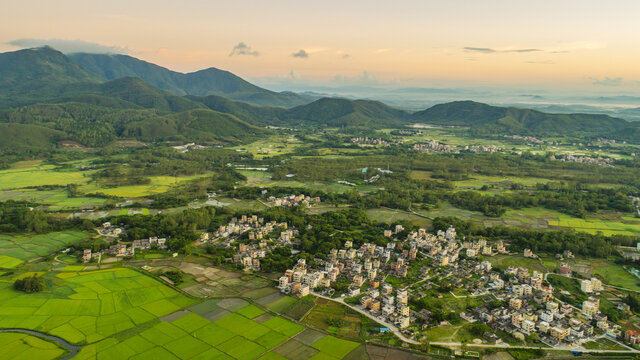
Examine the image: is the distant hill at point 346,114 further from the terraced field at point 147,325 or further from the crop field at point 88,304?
the terraced field at point 147,325

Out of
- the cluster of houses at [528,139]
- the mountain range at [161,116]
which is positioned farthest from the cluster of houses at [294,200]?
the cluster of houses at [528,139]

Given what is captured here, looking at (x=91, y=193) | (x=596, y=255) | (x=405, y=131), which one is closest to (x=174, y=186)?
(x=91, y=193)

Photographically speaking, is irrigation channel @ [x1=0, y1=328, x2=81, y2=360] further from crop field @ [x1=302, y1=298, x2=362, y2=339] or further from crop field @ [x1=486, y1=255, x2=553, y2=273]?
crop field @ [x1=486, y1=255, x2=553, y2=273]

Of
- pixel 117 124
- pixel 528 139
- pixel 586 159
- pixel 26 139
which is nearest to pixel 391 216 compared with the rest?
pixel 586 159

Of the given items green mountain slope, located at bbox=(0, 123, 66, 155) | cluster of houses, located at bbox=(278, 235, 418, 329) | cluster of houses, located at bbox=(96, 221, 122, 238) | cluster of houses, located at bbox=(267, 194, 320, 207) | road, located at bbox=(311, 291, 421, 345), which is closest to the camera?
road, located at bbox=(311, 291, 421, 345)

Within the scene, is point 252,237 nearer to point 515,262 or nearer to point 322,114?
point 515,262

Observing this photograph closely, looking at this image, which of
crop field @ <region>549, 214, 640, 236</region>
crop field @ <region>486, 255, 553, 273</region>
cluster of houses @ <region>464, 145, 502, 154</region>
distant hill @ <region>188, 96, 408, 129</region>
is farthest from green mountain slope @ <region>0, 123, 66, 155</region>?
cluster of houses @ <region>464, 145, 502, 154</region>
